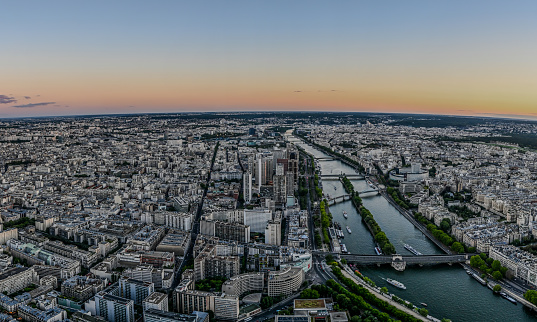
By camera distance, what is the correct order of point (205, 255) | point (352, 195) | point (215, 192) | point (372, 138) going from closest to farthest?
point (205, 255) → point (215, 192) → point (352, 195) → point (372, 138)

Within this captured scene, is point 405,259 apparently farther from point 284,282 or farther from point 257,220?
point 257,220

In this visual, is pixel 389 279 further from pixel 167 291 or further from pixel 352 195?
pixel 352 195

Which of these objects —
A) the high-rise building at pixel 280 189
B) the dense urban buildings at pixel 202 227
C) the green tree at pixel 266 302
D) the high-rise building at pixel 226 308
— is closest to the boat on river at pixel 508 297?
the dense urban buildings at pixel 202 227

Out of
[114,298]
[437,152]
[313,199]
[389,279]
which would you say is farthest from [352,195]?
[437,152]

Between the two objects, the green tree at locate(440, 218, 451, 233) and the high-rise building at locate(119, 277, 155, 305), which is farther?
the green tree at locate(440, 218, 451, 233)

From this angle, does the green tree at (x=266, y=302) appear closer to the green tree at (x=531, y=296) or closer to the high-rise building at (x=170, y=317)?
the high-rise building at (x=170, y=317)

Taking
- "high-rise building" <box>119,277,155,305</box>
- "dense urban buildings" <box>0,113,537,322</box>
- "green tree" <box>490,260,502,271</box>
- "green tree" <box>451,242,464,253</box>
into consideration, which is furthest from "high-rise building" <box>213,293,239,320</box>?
"green tree" <box>451,242,464,253</box>

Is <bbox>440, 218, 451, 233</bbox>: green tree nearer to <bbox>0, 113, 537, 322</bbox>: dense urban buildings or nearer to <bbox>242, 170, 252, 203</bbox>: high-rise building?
<bbox>0, 113, 537, 322</bbox>: dense urban buildings

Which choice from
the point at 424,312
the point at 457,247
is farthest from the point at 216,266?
the point at 457,247
